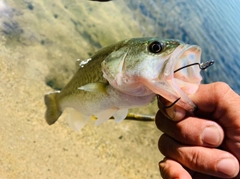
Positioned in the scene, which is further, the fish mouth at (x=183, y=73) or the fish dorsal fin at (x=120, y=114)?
the fish dorsal fin at (x=120, y=114)

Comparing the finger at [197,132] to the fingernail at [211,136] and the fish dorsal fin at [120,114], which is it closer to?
the fingernail at [211,136]

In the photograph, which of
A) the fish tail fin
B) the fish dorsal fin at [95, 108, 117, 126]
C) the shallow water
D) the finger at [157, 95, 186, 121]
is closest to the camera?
the finger at [157, 95, 186, 121]

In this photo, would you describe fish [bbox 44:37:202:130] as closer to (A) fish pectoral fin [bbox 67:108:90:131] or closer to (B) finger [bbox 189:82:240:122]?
(B) finger [bbox 189:82:240:122]

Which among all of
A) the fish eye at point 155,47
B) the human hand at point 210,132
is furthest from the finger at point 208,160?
the fish eye at point 155,47

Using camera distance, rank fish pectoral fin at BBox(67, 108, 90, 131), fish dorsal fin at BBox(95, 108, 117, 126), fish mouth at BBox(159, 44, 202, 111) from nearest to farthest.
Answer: fish mouth at BBox(159, 44, 202, 111)
fish dorsal fin at BBox(95, 108, 117, 126)
fish pectoral fin at BBox(67, 108, 90, 131)

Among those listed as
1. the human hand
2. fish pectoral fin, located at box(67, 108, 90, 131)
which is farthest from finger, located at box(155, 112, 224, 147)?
fish pectoral fin, located at box(67, 108, 90, 131)

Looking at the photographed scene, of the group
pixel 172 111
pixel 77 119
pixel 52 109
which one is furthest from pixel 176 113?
pixel 52 109

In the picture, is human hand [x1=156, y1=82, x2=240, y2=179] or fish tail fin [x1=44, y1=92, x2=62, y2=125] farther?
fish tail fin [x1=44, y1=92, x2=62, y2=125]
